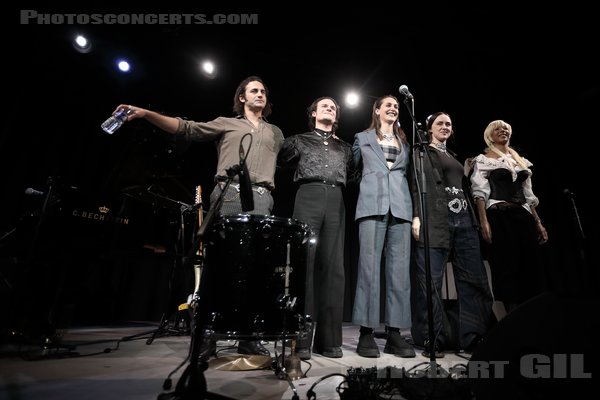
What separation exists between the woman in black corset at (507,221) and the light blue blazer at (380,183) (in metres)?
0.83

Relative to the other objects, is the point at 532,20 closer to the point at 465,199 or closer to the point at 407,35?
the point at 407,35

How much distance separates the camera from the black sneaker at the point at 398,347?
2.65 meters

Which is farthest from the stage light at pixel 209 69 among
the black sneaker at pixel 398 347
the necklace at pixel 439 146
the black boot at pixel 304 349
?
the black sneaker at pixel 398 347

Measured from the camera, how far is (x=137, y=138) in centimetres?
363

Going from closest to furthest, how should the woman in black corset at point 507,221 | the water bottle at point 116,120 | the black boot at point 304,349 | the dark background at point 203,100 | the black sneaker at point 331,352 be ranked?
the water bottle at point 116,120, the black boot at point 304,349, the black sneaker at point 331,352, the woman in black corset at point 507,221, the dark background at point 203,100

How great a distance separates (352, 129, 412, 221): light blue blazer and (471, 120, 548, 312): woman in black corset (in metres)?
0.83

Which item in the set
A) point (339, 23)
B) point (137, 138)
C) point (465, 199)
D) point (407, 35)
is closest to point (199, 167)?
point (137, 138)

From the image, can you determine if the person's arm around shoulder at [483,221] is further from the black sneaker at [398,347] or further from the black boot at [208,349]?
the black boot at [208,349]

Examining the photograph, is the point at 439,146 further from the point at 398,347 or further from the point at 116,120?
the point at 116,120

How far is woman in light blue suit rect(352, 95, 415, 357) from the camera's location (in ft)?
8.95

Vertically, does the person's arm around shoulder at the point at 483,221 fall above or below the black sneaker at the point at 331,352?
above

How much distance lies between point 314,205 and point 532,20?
376 centimetres

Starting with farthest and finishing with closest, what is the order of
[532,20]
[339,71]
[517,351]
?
[339,71], [532,20], [517,351]

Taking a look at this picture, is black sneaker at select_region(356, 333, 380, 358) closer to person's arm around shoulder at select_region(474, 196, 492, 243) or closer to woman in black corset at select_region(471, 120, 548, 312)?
woman in black corset at select_region(471, 120, 548, 312)
